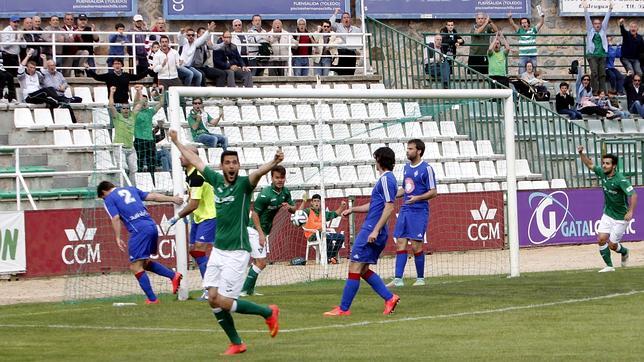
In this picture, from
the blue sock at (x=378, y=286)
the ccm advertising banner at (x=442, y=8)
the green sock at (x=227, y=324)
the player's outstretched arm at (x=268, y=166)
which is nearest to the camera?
the player's outstretched arm at (x=268, y=166)

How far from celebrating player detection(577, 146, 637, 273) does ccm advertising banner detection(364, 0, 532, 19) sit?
13268 mm

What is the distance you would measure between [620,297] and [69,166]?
1251cm

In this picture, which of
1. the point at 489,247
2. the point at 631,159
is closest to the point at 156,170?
the point at 489,247

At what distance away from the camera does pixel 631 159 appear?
3050cm

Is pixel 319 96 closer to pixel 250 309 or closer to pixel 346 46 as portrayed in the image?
pixel 250 309

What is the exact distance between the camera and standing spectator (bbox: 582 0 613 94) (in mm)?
33969

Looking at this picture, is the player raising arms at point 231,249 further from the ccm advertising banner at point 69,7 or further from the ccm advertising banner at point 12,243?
the ccm advertising banner at point 69,7

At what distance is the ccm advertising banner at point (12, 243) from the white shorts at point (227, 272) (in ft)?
36.0

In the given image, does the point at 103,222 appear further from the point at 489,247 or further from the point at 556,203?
the point at 556,203

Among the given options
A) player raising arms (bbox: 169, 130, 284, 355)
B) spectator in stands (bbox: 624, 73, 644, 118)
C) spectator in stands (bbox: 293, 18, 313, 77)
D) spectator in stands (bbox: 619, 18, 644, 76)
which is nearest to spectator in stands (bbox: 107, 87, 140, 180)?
spectator in stands (bbox: 293, 18, 313, 77)

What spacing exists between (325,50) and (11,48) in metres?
8.01

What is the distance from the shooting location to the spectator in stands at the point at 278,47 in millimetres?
30969

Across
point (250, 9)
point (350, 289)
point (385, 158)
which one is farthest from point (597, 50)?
point (350, 289)

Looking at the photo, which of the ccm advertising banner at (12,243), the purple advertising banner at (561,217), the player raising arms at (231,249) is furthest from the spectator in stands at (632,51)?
the player raising arms at (231,249)
